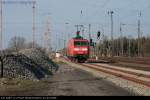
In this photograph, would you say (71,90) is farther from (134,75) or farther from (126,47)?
(126,47)

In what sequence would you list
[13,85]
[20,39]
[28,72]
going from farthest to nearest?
[20,39], [28,72], [13,85]

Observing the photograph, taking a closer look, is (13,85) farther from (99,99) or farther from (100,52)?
(100,52)

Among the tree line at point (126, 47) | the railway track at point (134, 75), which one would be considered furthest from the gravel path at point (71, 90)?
the tree line at point (126, 47)

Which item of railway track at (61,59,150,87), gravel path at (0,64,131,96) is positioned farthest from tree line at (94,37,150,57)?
gravel path at (0,64,131,96)

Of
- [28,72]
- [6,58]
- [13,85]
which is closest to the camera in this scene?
[13,85]

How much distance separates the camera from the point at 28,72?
84.5ft

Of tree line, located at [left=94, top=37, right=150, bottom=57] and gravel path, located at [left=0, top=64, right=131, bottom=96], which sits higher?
tree line, located at [left=94, top=37, right=150, bottom=57]

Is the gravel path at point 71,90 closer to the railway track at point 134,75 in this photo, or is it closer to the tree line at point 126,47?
the railway track at point 134,75

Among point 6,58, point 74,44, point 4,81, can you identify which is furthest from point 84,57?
point 4,81

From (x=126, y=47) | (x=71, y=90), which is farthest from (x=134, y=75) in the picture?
(x=126, y=47)

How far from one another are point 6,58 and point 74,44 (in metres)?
34.1

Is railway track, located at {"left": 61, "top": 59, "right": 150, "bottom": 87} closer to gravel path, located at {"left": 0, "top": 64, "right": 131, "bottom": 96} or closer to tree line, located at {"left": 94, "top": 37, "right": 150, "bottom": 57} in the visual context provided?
gravel path, located at {"left": 0, "top": 64, "right": 131, "bottom": 96}

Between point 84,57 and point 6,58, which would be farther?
point 84,57

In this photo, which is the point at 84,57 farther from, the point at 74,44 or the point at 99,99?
the point at 99,99
